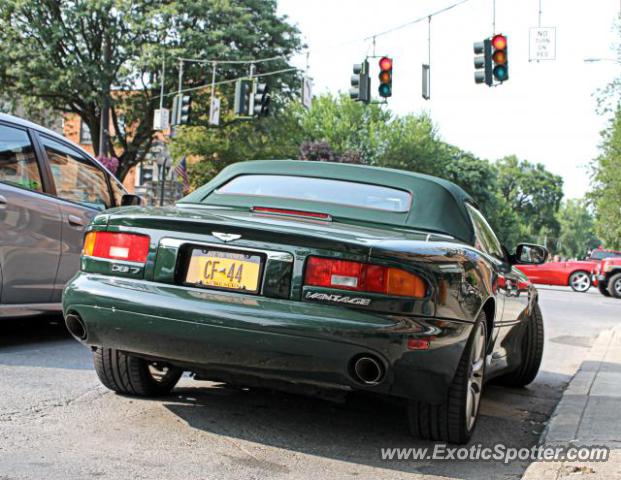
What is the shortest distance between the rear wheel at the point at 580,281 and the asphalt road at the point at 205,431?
21.6 meters

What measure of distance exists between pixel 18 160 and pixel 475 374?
12.7ft

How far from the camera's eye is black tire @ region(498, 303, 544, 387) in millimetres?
6117

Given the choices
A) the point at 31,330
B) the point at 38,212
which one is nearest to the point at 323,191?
the point at 38,212

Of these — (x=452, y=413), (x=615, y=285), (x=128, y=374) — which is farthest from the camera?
(x=615, y=285)

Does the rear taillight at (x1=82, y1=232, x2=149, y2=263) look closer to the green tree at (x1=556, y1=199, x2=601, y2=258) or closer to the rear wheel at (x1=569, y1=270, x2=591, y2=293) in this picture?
the rear wheel at (x1=569, y1=270, x2=591, y2=293)

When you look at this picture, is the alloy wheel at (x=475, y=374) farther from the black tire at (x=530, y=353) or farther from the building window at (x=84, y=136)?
the building window at (x=84, y=136)

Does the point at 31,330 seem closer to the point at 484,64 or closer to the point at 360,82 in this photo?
the point at 484,64

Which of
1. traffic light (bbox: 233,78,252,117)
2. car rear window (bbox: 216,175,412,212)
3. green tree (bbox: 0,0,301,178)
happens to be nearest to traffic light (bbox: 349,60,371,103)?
traffic light (bbox: 233,78,252,117)

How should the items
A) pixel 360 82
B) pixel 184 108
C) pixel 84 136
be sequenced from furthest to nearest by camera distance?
pixel 84 136 < pixel 184 108 < pixel 360 82

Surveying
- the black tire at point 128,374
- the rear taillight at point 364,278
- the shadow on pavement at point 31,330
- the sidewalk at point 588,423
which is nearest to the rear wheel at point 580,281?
the sidewalk at point 588,423

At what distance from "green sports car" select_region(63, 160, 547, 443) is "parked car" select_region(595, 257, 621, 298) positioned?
19.9m

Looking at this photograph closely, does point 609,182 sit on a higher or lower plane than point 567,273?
higher

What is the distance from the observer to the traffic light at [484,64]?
17.2 meters

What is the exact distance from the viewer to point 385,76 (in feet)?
66.0
